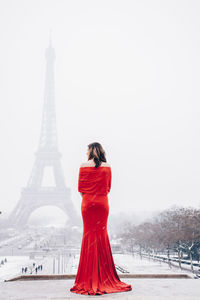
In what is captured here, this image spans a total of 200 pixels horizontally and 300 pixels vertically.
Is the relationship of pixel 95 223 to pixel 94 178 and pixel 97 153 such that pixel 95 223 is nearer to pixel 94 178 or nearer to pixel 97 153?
pixel 94 178

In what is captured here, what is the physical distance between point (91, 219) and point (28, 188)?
67162 mm

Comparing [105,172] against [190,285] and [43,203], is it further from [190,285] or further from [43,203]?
[43,203]

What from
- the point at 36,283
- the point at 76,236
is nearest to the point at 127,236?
the point at 76,236

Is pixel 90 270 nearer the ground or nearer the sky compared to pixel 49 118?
nearer the ground

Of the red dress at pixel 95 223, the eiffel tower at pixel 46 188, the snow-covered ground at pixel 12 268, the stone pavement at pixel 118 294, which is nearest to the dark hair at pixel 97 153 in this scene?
the red dress at pixel 95 223

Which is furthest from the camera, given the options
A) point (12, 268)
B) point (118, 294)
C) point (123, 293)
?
point (12, 268)

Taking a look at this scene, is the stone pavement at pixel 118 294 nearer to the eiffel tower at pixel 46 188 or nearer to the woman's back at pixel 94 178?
the woman's back at pixel 94 178

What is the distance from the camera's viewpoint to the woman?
252 inches

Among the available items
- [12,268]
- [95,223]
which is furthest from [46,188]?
[95,223]

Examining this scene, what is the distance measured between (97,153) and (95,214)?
1238mm

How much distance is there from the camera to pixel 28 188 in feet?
234

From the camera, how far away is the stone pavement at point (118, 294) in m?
5.49

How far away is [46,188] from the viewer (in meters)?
75.5

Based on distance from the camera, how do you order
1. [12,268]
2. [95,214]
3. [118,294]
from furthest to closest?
[12,268] < [95,214] < [118,294]
